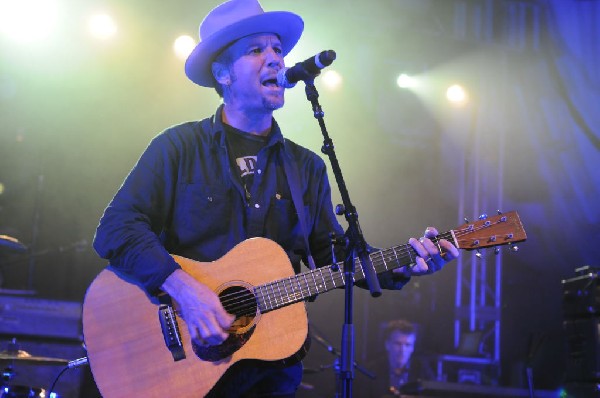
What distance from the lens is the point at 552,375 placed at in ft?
35.6

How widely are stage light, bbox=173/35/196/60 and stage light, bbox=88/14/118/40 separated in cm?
99

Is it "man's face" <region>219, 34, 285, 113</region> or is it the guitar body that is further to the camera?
"man's face" <region>219, 34, 285, 113</region>

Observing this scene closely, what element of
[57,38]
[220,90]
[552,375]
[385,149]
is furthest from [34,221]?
[552,375]

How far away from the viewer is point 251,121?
4.16 meters

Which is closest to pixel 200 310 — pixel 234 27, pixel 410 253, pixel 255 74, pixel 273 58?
pixel 410 253

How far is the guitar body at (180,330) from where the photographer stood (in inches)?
128

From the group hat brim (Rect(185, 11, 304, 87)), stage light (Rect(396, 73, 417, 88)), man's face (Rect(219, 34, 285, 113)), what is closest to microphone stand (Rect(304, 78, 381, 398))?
man's face (Rect(219, 34, 285, 113))

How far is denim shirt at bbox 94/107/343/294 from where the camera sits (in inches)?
139

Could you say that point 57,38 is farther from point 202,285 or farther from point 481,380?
point 481,380

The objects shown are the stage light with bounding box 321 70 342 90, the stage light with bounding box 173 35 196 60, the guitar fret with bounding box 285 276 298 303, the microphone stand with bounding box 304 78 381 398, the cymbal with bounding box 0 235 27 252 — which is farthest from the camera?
the stage light with bounding box 321 70 342 90

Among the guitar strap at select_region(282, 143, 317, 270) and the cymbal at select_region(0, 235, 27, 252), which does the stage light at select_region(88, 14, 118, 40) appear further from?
the guitar strap at select_region(282, 143, 317, 270)

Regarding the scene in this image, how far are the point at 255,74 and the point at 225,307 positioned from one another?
1.61 m

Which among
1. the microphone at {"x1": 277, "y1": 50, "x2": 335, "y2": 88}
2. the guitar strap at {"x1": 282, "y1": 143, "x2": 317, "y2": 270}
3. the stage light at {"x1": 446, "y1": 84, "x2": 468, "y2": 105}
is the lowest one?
the guitar strap at {"x1": 282, "y1": 143, "x2": 317, "y2": 270}

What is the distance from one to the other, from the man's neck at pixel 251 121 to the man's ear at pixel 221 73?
281 mm
